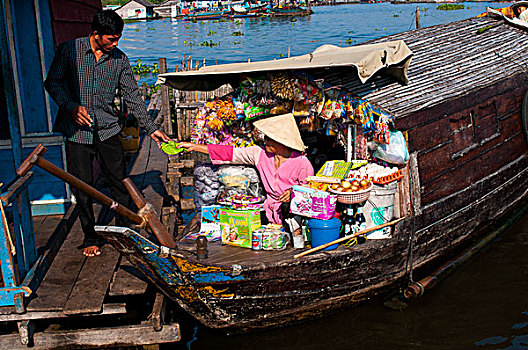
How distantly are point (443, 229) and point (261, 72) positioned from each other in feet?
9.24

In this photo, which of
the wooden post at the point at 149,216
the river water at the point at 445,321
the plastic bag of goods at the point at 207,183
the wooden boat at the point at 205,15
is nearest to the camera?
the wooden post at the point at 149,216

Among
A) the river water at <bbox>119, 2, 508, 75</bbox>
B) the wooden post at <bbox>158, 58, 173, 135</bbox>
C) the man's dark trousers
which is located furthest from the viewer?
the river water at <bbox>119, 2, 508, 75</bbox>

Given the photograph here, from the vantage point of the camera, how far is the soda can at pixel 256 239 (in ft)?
16.1

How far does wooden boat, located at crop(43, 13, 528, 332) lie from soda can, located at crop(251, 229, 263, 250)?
0.32ft

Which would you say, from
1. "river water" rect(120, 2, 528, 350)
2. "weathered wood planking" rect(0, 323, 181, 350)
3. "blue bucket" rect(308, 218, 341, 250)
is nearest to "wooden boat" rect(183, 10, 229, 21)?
"river water" rect(120, 2, 528, 350)

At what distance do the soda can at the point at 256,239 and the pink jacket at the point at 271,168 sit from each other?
1.64 ft

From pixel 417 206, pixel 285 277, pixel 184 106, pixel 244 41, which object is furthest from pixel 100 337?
pixel 244 41

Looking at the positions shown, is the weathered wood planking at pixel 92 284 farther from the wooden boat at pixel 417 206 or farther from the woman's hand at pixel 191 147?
the woman's hand at pixel 191 147

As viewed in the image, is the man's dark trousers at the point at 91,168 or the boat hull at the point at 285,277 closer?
the boat hull at the point at 285,277

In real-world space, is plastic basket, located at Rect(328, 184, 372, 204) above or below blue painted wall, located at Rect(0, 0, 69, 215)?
below

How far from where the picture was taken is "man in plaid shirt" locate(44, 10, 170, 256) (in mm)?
4660

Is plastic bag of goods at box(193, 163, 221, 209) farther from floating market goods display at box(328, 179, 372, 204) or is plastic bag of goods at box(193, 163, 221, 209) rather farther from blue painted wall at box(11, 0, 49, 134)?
blue painted wall at box(11, 0, 49, 134)

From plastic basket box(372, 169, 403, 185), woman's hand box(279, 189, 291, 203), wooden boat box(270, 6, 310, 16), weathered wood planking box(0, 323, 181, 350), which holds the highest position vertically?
wooden boat box(270, 6, 310, 16)

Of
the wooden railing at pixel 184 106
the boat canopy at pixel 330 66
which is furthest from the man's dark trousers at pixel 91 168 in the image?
the wooden railing at pixel 184 106
